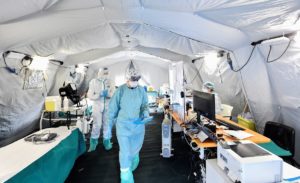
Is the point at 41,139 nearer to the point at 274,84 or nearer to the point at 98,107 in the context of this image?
the point at 98,107

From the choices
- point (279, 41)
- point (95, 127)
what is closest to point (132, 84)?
point (95, 127)

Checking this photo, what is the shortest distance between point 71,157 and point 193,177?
1.73 metres

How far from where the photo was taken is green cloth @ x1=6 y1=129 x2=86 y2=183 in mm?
1546

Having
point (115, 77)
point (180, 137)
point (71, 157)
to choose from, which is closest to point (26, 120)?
point (71, 157)

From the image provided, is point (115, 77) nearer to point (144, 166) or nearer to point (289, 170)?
point (144, 166)

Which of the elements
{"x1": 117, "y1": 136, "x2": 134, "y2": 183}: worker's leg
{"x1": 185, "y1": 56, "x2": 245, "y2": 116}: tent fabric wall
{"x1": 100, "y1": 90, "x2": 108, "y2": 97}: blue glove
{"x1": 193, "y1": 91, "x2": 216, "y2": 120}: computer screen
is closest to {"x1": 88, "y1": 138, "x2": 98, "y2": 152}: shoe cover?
{"x1": 100, "y1": 90, "x2": 108, "y2": 97}: blue glove

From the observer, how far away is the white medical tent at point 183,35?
1424mm

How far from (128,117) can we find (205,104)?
99 cm

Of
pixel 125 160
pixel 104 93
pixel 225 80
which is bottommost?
pixel 125 160

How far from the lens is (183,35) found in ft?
8.33

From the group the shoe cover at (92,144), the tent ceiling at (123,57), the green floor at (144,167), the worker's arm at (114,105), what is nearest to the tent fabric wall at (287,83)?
the green floor at (144,167)

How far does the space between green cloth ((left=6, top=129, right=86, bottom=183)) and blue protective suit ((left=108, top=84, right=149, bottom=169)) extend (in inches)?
27.4

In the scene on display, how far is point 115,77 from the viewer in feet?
25.2

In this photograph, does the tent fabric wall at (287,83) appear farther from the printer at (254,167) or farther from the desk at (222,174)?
the printer at (254,167)
